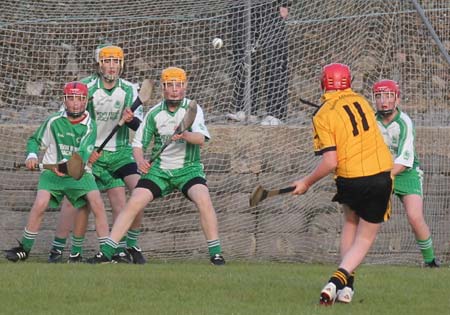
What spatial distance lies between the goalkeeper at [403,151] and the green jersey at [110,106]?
6.92 feet

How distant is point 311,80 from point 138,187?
2741 mm

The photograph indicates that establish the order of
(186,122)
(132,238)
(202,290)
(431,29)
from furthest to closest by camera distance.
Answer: (431,29)
(132,238)
(186,122)
(202,290)

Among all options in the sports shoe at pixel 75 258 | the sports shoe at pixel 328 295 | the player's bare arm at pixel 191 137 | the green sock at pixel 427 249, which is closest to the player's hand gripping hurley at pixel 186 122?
the player's bare arm at pixel 191 137

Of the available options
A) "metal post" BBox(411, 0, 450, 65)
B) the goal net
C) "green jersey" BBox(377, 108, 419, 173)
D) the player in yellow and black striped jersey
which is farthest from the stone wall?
the player in yellow and black striped jersey

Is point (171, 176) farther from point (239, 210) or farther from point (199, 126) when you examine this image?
point (239, 210)

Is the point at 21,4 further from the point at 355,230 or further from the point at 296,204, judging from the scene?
the point at 355,230

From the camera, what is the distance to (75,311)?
285 inches

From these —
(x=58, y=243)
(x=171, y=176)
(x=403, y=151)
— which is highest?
(x=403, y=151)

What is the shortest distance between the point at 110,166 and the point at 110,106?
523 millimetres

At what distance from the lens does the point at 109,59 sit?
10539 mm

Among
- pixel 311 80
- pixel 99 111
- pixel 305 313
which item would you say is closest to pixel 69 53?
pixel 99 111

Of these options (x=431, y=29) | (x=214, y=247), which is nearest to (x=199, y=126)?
(x=214, y=247)

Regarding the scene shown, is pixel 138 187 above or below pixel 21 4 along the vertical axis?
below

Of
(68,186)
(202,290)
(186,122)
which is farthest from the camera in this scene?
(68,186)
